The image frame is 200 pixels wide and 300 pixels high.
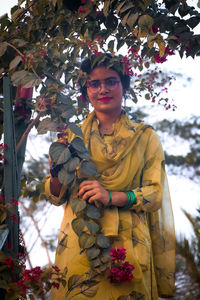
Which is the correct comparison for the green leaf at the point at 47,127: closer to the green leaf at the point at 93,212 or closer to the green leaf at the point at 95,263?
the green leaf at the point at 93,212

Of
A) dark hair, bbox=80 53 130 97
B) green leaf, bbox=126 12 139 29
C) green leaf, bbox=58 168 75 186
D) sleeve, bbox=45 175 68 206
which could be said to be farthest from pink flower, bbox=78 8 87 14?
sleeve, bbox=45 175 68 206

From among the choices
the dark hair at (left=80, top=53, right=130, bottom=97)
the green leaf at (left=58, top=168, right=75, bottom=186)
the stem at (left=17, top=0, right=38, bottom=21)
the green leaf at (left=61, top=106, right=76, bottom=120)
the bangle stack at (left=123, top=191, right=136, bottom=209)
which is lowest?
the bangle stack at (left=123, top=191, right=136, bottom=209)

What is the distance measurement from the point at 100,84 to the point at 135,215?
2.29 feet

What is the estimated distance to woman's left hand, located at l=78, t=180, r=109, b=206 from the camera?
5.36ft

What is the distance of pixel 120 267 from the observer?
5.15ft

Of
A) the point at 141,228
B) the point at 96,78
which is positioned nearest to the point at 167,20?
the point at 96,78

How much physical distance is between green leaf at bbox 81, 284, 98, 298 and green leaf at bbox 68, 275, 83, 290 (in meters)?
0.04

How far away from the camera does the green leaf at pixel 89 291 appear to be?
1581 millimetres

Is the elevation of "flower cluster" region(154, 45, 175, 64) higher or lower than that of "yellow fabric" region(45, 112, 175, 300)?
higher

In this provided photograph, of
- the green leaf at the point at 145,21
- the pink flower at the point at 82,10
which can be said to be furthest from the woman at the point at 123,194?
the green leaf at the point at 145,21

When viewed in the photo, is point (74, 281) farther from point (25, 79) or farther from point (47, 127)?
point (25, 79)

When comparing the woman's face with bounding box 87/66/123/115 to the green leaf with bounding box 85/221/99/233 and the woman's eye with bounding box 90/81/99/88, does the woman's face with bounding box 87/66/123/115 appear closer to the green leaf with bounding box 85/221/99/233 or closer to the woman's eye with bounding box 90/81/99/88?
the woman's eye with bounding box 90/81/99/88

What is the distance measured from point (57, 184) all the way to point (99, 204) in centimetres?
24

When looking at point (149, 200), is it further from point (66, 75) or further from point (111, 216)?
point (66, 75)
